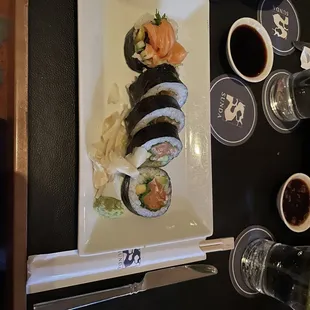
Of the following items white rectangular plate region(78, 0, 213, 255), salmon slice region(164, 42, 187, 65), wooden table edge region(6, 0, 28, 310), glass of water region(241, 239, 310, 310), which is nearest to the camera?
wooden table edge region(6, 0, 28, 310)

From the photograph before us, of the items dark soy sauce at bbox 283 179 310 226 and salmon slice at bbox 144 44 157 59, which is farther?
dark soy sauce at bbox 283 179 310 226

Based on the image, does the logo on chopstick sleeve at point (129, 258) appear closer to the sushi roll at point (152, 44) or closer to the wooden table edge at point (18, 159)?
the wooden table edge at point (18, 159)

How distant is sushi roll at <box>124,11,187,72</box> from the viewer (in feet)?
3.76

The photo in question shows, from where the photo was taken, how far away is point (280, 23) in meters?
1.52

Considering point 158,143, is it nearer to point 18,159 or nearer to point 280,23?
point 18,159

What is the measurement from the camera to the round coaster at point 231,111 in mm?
1349

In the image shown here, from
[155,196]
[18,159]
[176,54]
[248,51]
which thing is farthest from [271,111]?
[18,159]

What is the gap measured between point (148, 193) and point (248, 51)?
0.55m

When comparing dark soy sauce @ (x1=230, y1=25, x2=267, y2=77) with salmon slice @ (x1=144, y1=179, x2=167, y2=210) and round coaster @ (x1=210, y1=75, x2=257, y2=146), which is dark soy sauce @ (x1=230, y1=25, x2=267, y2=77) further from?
salmon slice @ (x1=144, y1=179, x2=167, y2=210)

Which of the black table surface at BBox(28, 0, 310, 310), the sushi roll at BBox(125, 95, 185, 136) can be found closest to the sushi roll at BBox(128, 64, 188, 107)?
the sushi roll at BBox(125, 95, 185, 136)

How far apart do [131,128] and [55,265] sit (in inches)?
14.1

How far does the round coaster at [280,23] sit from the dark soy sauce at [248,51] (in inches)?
3.5

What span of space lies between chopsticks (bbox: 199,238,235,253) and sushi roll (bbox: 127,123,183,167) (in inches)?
9.5

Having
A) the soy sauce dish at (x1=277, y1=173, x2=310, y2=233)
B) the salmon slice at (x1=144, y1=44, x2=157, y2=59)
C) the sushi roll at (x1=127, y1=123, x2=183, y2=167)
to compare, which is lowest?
the soy sauce dish at (x1=277, y1=173, x2=310, y2=233)
